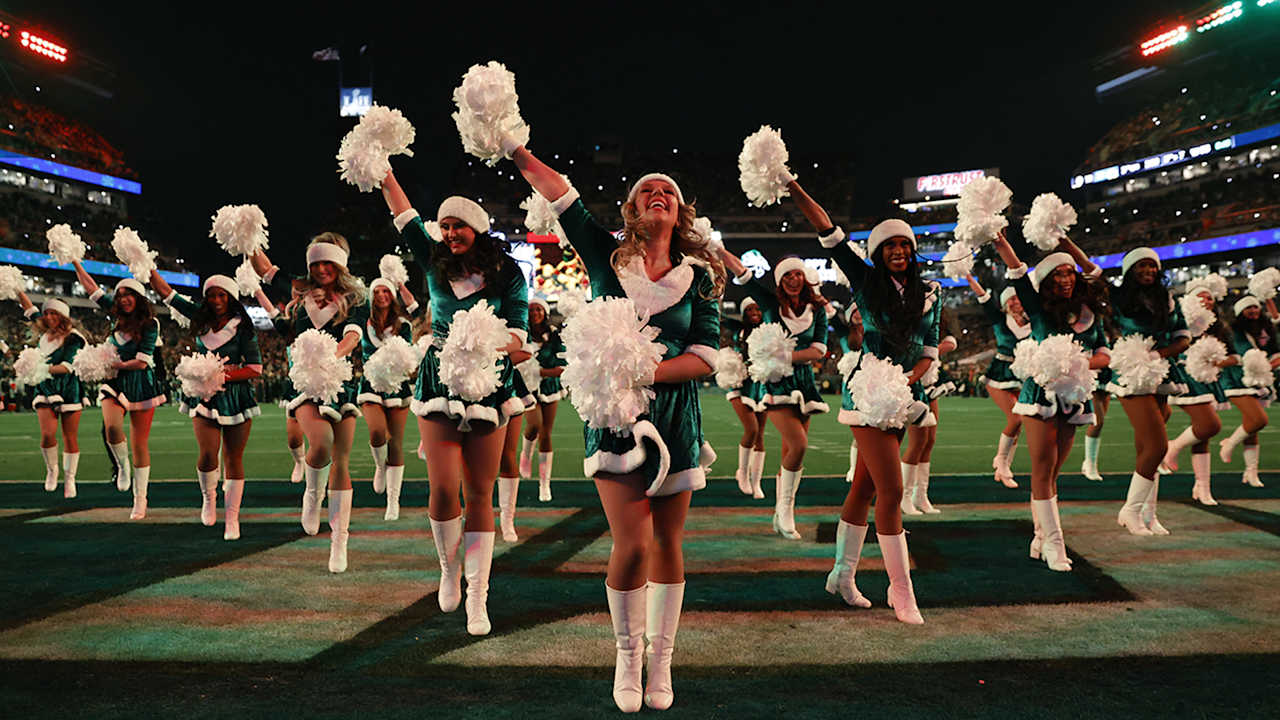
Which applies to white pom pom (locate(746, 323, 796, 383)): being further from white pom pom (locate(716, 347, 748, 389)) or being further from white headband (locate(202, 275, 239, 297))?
white headband (locate(202, 275, 239, 297))

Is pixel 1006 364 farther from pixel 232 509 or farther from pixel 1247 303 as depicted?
pixel 232 509

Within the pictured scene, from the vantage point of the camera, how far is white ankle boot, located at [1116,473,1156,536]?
567cm

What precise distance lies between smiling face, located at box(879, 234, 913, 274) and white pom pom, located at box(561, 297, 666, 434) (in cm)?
180

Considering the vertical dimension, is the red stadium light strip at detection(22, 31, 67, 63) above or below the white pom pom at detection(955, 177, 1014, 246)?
above

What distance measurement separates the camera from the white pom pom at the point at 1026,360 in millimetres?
4695

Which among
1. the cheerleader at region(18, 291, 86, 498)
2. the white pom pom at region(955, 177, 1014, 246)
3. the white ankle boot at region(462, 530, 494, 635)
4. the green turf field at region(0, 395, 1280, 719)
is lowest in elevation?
the green turf field at region(0, 395, 1280, 719)

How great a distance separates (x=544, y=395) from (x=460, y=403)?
410 centimetres

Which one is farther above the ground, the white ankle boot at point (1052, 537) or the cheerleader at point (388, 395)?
the cheerleader at point (388, 395)

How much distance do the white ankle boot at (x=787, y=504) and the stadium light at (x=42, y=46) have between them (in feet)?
200

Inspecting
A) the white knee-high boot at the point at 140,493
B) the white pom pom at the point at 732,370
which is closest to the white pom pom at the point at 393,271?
the white knee-high boot at the point at 140,493

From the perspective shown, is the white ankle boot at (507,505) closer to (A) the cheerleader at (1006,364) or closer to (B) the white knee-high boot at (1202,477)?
(A) the cheerleader at (1006,364)

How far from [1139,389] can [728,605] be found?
140 inches

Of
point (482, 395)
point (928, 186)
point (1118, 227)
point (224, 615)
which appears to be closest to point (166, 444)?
point (224, 615)

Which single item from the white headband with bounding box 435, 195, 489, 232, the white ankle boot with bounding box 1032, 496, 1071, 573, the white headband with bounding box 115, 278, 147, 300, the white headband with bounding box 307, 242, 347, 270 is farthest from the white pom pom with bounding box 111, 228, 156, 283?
the white ankle boot with bounding box 1032, 496, 1071, 573
